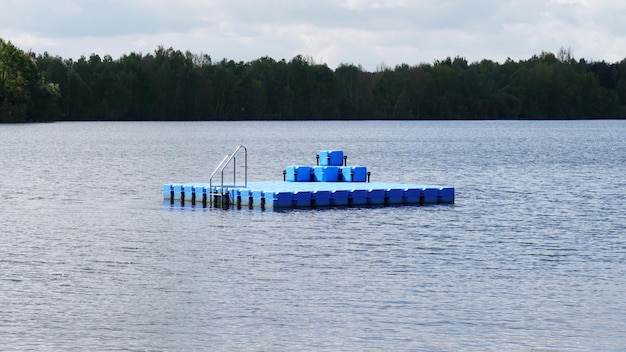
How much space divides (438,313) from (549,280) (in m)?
4.98

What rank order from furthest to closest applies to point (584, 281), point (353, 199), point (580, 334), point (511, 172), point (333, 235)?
point (511, 172) < point (353, 199) < point (333, 235) < point (584, 281) < point (580, 334)

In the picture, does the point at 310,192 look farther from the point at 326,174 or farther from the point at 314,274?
the point at 314,274

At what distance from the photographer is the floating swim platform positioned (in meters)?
41.3

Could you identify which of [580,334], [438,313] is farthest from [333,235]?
[580,334]

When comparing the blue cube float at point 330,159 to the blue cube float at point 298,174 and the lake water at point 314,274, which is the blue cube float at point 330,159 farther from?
the lake water at point 314,274

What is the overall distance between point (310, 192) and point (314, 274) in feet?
44.5

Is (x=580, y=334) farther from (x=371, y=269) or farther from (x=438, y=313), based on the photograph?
(x=371, y=269)

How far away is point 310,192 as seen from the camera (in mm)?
41188

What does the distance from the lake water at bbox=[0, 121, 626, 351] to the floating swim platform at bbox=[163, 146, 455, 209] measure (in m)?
0.77

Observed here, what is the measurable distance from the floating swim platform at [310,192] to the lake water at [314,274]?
770mm

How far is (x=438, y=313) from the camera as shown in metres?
23.0

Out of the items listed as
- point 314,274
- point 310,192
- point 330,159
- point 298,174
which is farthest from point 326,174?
point 314,274

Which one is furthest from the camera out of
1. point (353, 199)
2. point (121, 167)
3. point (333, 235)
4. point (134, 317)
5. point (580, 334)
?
point (121, 167)

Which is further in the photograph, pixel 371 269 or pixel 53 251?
pixel 53 251
